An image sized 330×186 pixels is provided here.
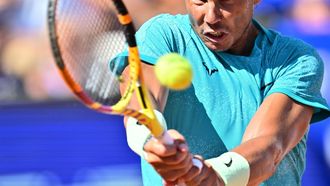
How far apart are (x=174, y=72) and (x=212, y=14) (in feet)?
2.80

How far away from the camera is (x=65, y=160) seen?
652cm

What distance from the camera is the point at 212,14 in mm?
3787

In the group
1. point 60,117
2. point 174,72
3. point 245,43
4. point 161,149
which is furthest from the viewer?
point 60,117

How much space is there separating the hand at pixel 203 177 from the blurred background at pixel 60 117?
2889 millimetres

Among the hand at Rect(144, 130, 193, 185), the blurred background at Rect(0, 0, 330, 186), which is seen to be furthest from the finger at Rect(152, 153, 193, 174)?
the blurred background at Rect(0, 0, 330, 186)

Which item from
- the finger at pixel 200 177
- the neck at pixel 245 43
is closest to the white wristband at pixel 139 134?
the finger at pixel 200 177

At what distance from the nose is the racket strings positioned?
37cm

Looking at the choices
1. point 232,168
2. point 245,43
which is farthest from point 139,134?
point 245,43

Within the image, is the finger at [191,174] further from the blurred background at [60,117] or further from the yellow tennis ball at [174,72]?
the blurred background at [60,117]

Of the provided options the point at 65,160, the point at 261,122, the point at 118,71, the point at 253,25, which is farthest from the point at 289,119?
the point at 65,160

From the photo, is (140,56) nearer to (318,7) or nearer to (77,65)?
(77,65)

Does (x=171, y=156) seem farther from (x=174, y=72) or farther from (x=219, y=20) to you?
(x=219, y=20)

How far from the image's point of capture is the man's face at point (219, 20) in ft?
12.5

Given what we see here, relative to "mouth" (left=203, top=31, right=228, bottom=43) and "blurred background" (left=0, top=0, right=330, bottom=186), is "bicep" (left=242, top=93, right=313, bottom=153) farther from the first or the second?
"blurred background" (left=0, top=0, right=330, bottom=186)
